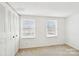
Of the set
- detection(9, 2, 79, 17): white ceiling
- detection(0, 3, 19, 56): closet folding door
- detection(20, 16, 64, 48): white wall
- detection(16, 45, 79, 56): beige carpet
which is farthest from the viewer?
detection(20, 16, 64, 48): white wall

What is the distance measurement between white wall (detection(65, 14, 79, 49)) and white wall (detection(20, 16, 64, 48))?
0.24 meters

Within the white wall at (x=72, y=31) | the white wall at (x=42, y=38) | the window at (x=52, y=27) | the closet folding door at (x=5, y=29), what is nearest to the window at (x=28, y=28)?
the white wall at (x=42, y=38)

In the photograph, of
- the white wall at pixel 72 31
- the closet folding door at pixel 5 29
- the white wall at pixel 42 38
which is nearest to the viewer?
the closet folding door at pixel 5 29

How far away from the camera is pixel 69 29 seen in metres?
4.23

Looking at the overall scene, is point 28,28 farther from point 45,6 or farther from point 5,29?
point 5,29

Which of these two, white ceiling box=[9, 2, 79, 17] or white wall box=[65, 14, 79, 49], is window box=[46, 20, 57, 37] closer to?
white wall box=[65, 14, 79, 49]

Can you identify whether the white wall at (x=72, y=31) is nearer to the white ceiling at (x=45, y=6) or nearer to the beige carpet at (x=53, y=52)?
the beige carpet at (x=53, y=52)

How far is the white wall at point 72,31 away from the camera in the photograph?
3.99 m

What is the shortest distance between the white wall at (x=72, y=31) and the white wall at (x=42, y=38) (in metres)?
0.24

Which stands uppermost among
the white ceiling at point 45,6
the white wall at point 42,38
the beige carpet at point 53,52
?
the white ceiling at point 45,6

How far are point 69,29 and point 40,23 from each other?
4.06ft

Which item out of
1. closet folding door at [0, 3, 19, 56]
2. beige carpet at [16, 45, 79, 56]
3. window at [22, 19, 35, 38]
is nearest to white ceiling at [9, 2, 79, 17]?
closet folding door at [0, 3, 19, 56]

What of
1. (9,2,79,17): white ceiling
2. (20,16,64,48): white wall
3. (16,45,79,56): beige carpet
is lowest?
(16,45,79,56): beige carpet

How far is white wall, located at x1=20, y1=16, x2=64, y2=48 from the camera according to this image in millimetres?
4164
